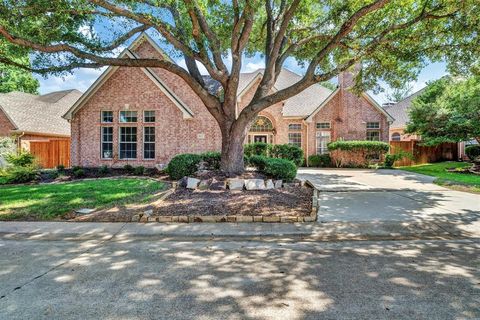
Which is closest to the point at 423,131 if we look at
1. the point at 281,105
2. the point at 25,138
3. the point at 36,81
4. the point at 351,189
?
the point at 281,105

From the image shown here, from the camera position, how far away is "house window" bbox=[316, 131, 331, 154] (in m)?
22.0

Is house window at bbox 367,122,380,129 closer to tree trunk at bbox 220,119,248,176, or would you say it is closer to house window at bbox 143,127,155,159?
tree trunk at bbox 220,119,248,176

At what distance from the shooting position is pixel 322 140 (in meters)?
22.1

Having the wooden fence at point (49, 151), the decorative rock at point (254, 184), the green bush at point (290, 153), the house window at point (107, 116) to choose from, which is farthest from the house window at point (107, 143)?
the decorative rock at point (254, 184)

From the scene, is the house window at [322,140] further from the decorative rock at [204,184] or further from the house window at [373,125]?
the decorative rock at [204,184]

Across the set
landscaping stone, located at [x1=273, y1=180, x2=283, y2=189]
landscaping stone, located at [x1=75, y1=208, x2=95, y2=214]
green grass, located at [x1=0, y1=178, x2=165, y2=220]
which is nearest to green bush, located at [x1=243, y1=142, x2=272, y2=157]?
landscaping stone, located at [x1=273, y1=180, x2=283, y2=189]

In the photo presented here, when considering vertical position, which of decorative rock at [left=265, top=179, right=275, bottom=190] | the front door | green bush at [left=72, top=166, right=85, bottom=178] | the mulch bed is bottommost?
the mulch bed

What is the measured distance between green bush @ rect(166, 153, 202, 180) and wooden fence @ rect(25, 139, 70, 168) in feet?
43.2

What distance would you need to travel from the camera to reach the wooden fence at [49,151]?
1906 centimetres

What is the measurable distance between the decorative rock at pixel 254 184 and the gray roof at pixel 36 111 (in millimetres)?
18480

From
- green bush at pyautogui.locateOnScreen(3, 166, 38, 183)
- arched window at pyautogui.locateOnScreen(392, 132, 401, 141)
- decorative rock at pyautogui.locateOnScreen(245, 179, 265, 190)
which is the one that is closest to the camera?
decorative rock at pyautogui.locateOnScreen(245, 179, 265, 190)

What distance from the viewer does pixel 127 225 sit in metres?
6.00

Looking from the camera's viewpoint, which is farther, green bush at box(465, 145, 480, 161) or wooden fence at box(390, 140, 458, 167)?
wooden fence at box(390, 140, 458, 167)

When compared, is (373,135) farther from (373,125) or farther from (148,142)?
(148,142)
